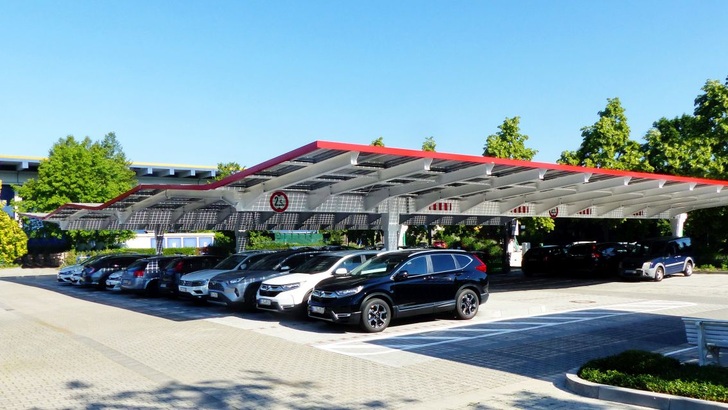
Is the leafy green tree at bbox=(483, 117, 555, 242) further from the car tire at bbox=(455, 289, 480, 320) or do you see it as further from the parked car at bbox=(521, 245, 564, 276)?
the car tire at bbox=(455, 289, 480, 320)

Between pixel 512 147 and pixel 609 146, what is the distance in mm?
5746

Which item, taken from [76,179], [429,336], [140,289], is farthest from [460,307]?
[76,179]

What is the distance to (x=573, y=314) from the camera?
15.0 m

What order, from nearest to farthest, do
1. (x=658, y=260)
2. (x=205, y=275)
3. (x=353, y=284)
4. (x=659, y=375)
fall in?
1. (x=659, y=375)
2. (x=353, y=284)
3. (x=205, y=275)
4. (x=658, y=260)

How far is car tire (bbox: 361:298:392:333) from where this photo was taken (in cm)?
1251

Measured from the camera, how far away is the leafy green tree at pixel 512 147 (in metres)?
30.7

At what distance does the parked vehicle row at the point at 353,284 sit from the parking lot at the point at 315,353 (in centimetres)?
42

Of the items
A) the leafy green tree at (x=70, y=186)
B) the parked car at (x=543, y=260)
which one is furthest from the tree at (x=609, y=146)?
the leafy green tree at (x=70, y=186)

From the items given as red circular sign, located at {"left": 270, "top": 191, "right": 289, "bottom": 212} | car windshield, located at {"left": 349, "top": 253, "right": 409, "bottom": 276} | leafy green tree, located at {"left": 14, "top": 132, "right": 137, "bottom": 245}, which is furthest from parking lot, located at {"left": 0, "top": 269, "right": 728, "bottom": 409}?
leafy green tree, located at {"left": 14, "top": 132, "right": 137, "bottom": 245}

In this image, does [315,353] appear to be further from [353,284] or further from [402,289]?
[402,289]

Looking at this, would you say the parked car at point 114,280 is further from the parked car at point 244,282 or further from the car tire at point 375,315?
the car tire at point 375,315

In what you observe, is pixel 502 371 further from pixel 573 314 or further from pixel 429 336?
pixel 573 314

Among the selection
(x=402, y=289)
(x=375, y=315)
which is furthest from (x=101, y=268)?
(x=402, y=289)

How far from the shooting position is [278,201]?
17.9 meters
